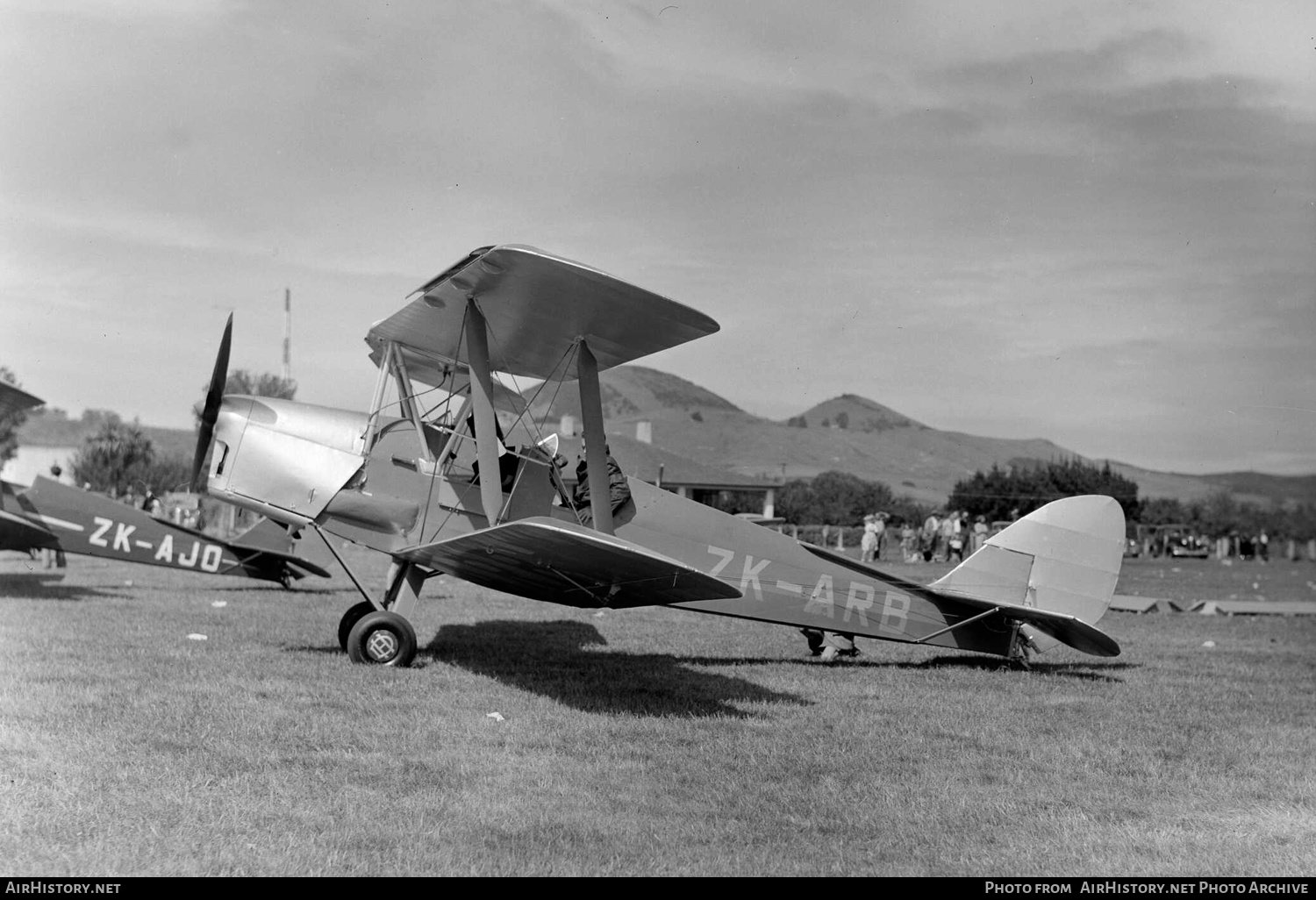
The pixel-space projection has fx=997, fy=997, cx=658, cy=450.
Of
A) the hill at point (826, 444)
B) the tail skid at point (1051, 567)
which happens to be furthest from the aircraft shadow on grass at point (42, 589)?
the hill at point (826, 444)

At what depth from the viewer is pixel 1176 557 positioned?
37500 millimetres

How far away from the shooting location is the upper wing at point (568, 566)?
5.48m

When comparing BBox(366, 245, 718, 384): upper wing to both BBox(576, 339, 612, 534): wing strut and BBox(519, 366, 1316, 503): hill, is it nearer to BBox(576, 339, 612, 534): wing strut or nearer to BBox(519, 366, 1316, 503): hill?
BBox(576, 339, 612, 534): wing strut

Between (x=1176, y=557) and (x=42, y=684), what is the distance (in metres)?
39.1

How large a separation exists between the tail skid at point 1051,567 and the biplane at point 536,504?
0.02 meters

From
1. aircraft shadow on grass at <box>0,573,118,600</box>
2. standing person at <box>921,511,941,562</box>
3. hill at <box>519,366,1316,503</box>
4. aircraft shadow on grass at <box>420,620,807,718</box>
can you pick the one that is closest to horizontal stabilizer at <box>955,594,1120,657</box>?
aircraft shadow on grass at <box>420,620,807,718</box>

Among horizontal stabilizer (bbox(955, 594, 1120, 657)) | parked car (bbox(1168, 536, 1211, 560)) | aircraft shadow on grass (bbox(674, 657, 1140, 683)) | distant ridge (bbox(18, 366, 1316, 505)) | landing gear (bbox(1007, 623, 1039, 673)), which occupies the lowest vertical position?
aircraft shadow on grass (bbox(674, 657, 1140, 683))

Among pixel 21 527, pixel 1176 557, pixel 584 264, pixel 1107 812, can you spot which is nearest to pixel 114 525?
pixel 21 527

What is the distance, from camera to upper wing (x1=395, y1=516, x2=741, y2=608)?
5.48 metres

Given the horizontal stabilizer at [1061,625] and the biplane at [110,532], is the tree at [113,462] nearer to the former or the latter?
the biplane at [110,532]

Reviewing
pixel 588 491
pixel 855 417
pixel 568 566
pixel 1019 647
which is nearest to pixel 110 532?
pixel 588 491

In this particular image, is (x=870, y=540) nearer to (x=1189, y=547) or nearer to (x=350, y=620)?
(x=350, y=620)

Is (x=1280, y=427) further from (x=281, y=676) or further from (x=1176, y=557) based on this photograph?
(x=1176, y=557)

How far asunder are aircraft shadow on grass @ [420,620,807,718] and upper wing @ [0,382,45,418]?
5.13m
